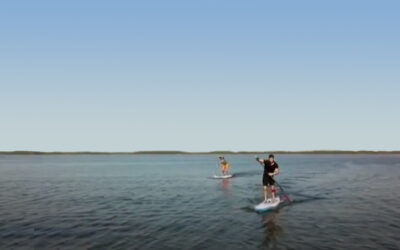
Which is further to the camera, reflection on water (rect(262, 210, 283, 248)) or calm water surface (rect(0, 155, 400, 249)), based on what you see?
reflection on water (rect(262, 210, 283, 248))

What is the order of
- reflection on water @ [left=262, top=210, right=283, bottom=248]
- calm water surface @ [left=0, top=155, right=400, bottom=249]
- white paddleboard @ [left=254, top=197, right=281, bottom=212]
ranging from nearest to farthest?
calm water surface @ [left=0, top=155, right=400, bottom=249] < reflection on water @ [left=262, top=210, right=283, bottom=248] < white paddleboard @ [left=254, top=197, right=281, bottom=212]

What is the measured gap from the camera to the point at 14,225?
20.2 meters

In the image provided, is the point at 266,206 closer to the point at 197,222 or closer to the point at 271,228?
the point at 271,228

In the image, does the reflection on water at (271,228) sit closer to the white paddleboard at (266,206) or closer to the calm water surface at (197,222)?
the calm water surface at (197,222)

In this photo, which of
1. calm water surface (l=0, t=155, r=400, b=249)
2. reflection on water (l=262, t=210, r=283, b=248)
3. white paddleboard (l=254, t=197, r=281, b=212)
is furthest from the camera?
white paddleboard (l=254, t=197, r=281, b=212)

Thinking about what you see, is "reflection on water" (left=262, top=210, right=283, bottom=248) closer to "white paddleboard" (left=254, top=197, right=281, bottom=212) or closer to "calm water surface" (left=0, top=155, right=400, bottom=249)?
"calm water surface" (left=0, top=155, right=400, bottom=249)

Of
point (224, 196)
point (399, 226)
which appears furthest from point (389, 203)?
point (224, 196)

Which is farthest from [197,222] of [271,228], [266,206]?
[266,206]

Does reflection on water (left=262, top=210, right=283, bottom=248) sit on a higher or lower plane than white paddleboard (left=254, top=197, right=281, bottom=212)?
lower

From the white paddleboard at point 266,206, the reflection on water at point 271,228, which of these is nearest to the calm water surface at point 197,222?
the reflection on water at point 271,228

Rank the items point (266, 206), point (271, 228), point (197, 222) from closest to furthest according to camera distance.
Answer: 1. point (271, 228)
2. point (197, 222)
3. point (266, 206)

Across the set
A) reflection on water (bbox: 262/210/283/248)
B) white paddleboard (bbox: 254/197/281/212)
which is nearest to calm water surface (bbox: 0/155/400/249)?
reflection on water (bbox: 262/210/283/248)

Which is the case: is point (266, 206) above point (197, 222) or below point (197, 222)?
above

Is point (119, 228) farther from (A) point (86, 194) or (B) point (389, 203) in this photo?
(B) point (389, 203)
